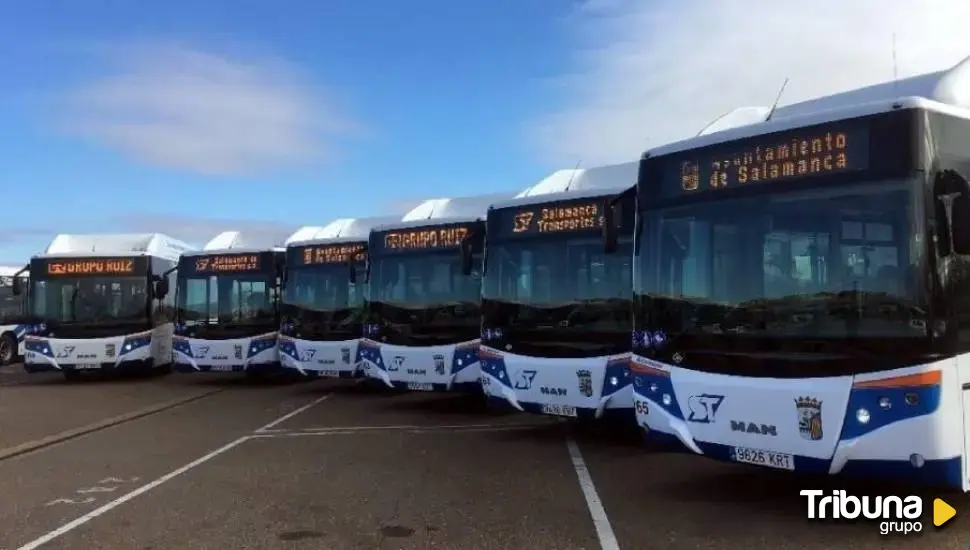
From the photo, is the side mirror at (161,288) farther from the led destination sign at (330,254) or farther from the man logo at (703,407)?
the man logo at (703,407)

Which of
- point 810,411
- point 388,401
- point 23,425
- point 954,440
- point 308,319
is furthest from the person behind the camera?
point 308,319

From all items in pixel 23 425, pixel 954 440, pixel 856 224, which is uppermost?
pixel 856 224

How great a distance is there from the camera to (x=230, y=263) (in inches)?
761

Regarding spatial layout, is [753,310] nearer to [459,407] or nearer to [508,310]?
[508,310]

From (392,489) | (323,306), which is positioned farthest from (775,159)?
(323,306)

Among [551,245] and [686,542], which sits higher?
[551,245]

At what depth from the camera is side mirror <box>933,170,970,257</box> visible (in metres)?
5.71

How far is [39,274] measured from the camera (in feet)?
66.3

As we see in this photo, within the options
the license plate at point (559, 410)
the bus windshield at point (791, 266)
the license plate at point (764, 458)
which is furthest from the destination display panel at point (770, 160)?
the license plate at point (559, 410)

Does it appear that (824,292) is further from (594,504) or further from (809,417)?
(594,504)

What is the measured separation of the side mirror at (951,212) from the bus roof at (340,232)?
38.4 feet

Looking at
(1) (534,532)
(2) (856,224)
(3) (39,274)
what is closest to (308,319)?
(3) (39,274)

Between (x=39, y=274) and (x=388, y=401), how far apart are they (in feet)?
32.3

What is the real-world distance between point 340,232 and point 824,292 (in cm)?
1445
